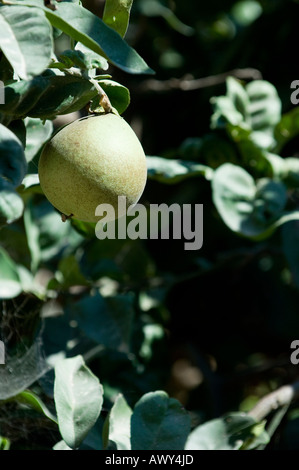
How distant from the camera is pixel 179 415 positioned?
74 cm

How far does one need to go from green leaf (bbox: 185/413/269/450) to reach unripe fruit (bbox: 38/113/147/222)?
1.18ft

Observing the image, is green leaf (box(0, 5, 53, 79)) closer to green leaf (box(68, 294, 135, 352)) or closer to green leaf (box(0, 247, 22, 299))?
green leaf (box(0, 247, 22, 299))

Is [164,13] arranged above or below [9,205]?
below

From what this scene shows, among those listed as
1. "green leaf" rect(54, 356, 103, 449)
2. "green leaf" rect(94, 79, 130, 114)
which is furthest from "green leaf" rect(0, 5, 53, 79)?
"green leaf" rect(54, 356, 103, 449)

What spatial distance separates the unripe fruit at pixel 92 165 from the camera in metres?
0.56

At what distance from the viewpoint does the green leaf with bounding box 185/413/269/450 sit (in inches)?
31.3

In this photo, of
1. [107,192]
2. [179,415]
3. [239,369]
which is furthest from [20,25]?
[239,369]

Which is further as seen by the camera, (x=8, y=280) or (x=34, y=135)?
(x=8, y=280)

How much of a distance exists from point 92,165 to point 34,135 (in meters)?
0.21

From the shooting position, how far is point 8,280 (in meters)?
0.89

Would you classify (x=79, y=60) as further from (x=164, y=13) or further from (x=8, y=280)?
(x=164, y=13)

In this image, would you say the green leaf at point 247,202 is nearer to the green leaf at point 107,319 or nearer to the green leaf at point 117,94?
the green leaf at point 107,319
